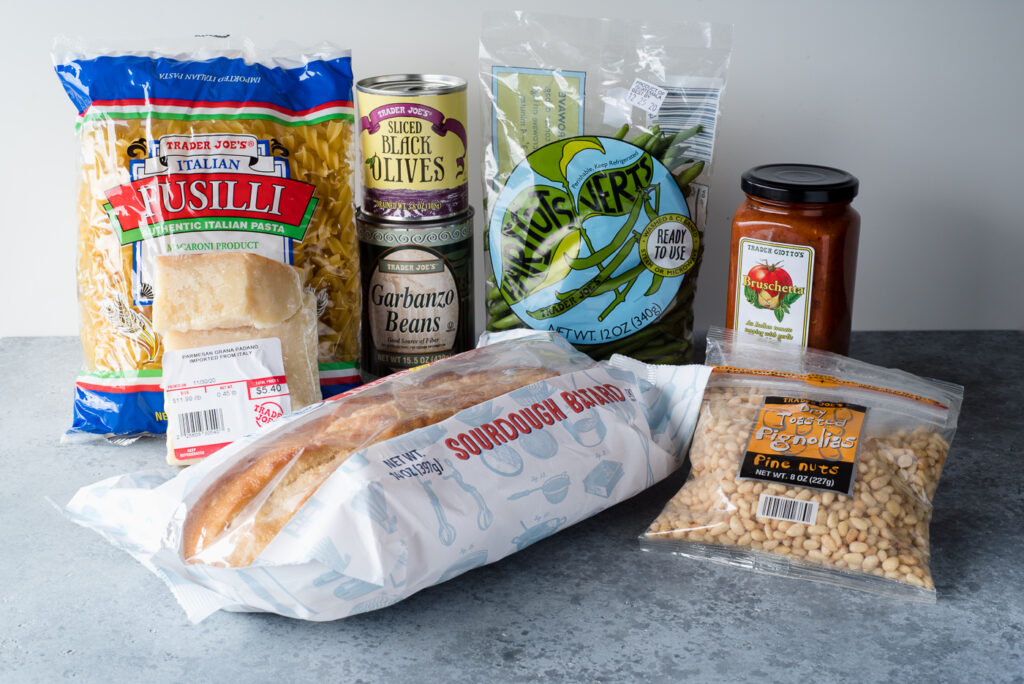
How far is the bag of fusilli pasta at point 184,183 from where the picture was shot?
1037 mm

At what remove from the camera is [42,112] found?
1.25m

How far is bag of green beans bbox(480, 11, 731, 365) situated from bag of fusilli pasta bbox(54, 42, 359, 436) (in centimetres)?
18

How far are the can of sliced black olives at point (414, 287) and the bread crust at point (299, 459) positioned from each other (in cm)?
18

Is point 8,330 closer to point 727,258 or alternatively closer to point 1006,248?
point 727,258

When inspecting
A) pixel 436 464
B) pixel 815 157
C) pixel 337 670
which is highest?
pixel 815 157

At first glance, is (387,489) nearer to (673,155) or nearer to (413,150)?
(413,150)

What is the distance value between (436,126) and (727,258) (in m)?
0.46

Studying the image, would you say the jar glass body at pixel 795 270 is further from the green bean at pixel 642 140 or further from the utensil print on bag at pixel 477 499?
the utensil print on bag at pixel 477 499

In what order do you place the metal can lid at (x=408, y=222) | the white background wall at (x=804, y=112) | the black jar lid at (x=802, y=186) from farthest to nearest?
the white background wall at (x=804, y=112)
the metal can lid at (x=408, y=222)
the black jar lid at (x=802, y=186)

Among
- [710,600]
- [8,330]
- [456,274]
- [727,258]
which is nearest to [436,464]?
[710,600]

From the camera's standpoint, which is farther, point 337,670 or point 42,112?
point 42,112

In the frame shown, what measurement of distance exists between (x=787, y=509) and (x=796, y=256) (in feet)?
0.93

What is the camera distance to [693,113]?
1.11 meters

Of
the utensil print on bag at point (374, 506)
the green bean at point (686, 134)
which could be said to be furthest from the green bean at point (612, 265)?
the utensil print on bag at point (374, 506)
